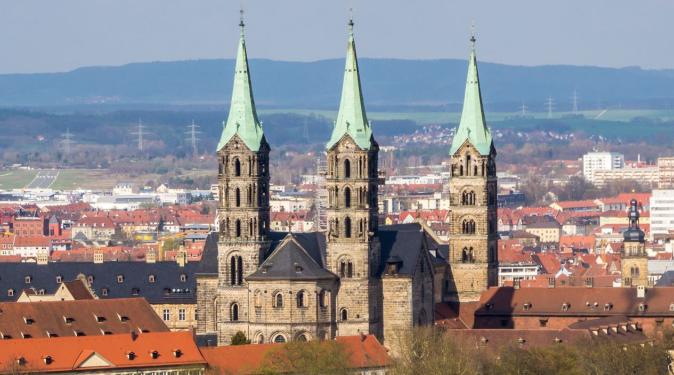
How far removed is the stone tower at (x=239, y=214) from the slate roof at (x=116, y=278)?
29.0 ft

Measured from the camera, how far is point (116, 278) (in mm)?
117125

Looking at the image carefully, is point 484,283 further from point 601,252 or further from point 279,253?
point 601,252

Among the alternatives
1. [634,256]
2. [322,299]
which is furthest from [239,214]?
[634,256]

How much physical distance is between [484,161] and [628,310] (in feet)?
31.6

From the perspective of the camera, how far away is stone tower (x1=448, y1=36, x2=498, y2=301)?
11700 cm

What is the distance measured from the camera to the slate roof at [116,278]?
11575 cm

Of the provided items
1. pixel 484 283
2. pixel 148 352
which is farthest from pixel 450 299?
pixel 148 352

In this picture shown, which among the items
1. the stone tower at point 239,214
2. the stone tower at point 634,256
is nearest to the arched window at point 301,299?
the stone tower at point 239,214

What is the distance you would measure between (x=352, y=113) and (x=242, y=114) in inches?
172

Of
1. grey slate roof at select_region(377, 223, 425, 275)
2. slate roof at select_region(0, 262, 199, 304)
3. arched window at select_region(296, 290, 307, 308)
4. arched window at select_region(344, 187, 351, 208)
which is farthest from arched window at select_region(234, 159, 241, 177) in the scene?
slate roof at select_region(0, 262, 199, 304)

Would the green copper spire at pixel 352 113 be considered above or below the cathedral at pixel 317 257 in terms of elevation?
above

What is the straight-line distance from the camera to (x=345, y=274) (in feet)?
→ 346

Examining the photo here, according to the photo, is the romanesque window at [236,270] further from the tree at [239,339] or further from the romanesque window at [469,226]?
the romanesque window at [469,226]

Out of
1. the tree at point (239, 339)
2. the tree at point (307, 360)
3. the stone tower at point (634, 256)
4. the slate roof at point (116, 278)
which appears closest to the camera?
the tree at point (307, 360)
